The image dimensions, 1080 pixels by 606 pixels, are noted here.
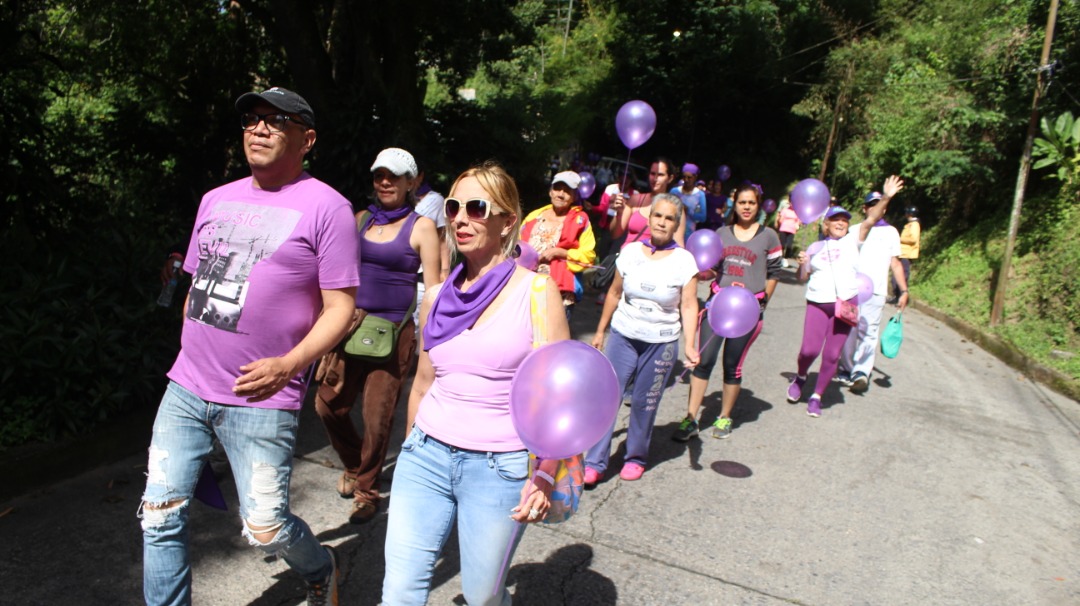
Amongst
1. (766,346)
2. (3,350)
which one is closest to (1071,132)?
(766,346)

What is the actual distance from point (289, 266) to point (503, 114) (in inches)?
812

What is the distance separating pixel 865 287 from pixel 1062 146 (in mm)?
8051

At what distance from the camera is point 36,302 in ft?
15.2

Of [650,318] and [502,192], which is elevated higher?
[502,192]

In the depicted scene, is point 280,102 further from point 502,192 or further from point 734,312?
point 734,312

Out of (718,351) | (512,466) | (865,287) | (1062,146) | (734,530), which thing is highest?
(1062,146)

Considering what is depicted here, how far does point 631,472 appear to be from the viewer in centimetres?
486

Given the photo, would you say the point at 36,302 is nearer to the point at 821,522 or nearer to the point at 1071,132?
the point at 821,522

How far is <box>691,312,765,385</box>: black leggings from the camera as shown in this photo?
18.6 feet

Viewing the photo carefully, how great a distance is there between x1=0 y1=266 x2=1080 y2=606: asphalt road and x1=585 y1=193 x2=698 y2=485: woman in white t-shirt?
1.40ft

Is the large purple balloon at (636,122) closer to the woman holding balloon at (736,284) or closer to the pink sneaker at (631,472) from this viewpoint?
the woman holding balloon at (736,284)

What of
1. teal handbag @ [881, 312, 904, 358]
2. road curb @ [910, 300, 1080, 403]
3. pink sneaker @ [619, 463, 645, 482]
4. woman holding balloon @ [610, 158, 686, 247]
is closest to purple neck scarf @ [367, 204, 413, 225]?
pink sneaker @ [619, 463, 645, 482]

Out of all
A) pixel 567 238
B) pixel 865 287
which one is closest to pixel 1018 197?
pixel 865 287

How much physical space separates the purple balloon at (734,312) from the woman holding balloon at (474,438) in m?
3.12
